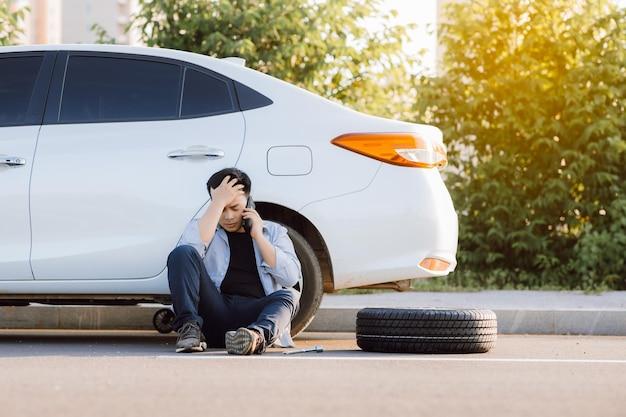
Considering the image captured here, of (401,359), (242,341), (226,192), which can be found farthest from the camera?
(226,192)

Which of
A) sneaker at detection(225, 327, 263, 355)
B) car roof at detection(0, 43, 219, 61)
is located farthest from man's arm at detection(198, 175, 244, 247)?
car roof at detection(0, 43, 219, 61)

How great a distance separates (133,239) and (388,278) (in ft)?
4.85

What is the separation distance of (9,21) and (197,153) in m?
5.31

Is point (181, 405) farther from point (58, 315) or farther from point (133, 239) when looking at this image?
point (58, 315)

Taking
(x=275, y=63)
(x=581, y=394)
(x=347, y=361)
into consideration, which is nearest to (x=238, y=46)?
(x=275, y=63)

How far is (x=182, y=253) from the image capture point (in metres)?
7.27

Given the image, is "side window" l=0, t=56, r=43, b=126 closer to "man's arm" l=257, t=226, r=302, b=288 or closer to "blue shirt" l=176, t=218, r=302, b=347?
"blue shirt" l=176, t=218, r=302, b=347

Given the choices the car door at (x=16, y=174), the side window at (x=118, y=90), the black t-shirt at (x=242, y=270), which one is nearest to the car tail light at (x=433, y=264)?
the black t-shirt at (x=242, y=270)

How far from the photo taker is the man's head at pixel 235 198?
7348 mm

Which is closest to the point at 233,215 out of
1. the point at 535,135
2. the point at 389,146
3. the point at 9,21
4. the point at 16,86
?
the point at 389,146

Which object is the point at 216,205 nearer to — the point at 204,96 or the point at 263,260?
the point at 263,260

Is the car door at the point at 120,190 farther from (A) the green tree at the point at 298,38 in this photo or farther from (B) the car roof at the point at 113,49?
(A) the green tree at the point at 298,38

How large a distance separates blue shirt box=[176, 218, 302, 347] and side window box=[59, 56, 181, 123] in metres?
0.79

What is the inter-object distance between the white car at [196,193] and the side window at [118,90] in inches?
1.8
